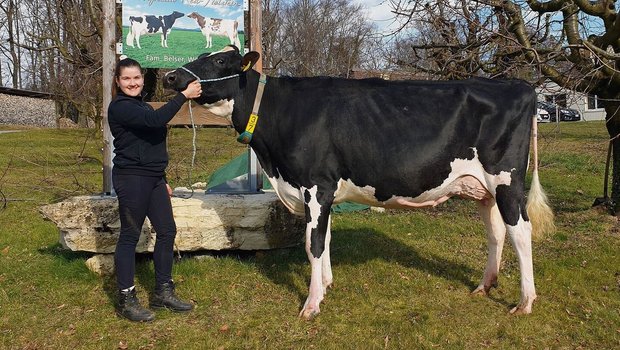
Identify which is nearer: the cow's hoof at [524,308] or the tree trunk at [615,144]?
the cow's hoof at [524,308]

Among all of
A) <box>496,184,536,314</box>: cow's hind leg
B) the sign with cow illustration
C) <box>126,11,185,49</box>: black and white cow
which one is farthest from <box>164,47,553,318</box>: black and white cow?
<box>126,11,185,49</box>: black and white cow

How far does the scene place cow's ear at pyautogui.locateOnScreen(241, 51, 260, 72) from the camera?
4.56 meters

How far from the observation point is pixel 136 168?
4.44 metres

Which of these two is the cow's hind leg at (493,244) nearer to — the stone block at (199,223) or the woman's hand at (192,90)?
the stone block at (199,223)

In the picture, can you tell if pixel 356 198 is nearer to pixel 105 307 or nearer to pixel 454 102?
pixel 454 102

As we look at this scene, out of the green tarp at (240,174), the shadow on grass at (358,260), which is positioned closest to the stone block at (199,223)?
the shadow on grass at (358,260)

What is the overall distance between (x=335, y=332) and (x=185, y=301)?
151 cm

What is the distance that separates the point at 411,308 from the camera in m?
4.89

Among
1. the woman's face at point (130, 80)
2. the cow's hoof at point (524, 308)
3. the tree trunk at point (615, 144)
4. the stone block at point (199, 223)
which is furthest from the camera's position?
the tree trunk at point (615, 144)

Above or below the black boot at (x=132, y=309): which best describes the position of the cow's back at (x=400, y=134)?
above

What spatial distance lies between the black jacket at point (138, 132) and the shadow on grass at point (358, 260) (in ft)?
6.14

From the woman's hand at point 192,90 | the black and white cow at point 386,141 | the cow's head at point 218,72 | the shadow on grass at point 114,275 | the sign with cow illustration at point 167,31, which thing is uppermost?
the sign with cow illustration at point 167,31

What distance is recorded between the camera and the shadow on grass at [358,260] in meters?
5.64

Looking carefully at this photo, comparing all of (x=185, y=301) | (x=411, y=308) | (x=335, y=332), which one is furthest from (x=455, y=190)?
(x=185, y=301)
